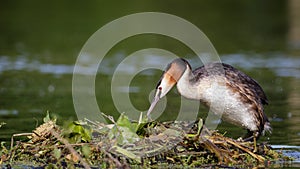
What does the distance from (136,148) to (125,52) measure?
1374 centimetres

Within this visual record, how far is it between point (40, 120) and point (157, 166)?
14.2 ft

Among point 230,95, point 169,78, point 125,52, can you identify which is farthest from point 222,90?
point 125,52

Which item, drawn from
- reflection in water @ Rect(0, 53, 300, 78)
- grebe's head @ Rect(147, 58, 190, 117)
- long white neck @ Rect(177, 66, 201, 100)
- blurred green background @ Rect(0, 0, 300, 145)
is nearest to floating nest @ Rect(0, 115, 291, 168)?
grebe's head @ Rect(147, 58, 190, 117)

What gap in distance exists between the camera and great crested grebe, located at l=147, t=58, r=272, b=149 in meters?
10.1

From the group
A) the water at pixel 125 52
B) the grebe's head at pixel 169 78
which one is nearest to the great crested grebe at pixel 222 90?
the grebe's head at pixel 169 78

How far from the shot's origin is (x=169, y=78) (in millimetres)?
10047

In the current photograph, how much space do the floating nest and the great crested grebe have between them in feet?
3.08

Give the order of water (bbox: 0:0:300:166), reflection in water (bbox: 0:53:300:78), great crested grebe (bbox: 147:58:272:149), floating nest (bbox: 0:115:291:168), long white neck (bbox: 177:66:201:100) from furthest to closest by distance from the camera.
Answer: reflection in water (bbox: 0:53:300:78) < water (bbox: 0:0:300:166) < long white neck (bbox: 177:66:201:100) < great crested grebe (bbox: 147:58:272:149) < floating nest (bbox: 0:115:291:168)

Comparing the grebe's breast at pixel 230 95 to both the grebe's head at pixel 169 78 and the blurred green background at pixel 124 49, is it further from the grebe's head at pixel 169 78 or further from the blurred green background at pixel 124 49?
the blurred green background at pixel 124 49

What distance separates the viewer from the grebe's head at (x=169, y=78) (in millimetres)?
9977

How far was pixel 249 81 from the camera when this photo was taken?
10.7 metres

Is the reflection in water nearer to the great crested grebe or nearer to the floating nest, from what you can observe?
the great crested grebe

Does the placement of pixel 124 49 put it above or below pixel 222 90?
above

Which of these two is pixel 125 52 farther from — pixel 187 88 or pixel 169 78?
pixel 169 78
